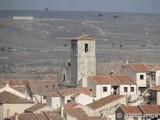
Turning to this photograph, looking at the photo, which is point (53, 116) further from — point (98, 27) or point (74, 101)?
point (98, 27)

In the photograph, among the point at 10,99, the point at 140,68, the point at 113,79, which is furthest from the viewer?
the point at 140,68

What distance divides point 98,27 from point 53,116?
137228 millimetres

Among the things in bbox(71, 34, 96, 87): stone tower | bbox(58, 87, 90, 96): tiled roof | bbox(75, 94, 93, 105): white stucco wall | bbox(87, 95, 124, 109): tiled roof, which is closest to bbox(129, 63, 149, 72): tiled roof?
bbox(71, 34, 96, 87): stone tower

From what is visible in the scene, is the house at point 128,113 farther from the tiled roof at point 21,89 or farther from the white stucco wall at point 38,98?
the tiled roof at point 21,89

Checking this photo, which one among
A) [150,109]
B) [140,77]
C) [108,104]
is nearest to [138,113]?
[150,109]

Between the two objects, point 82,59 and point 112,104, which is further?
point 82,59

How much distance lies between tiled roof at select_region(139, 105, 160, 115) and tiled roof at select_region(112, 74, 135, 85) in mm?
8384

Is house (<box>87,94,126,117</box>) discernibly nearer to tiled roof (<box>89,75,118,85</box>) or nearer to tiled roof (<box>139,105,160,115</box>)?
tiled roof (<box>139,105,160,115</box>)

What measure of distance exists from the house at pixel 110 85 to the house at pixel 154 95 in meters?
4.12

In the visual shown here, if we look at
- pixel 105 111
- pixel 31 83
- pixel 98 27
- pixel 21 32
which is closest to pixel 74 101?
pixel 105 111

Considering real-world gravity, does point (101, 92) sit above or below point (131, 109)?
above

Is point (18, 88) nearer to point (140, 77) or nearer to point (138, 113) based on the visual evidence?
point (140, 77)

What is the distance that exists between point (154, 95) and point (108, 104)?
2228 millimetres

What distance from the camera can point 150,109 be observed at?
53000 mm
